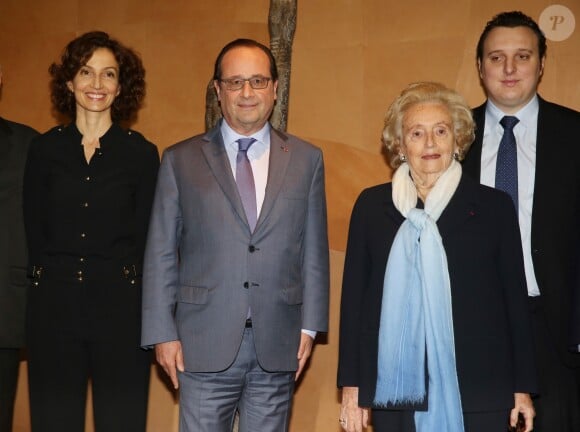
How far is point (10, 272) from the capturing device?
3412mm

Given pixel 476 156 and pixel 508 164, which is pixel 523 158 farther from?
pixel 476 156

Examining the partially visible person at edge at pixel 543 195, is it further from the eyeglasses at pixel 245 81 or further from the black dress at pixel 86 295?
the black dress at pixel 86 295

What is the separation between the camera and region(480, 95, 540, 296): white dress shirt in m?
3.28

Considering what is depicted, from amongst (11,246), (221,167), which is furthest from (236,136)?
(11,246)

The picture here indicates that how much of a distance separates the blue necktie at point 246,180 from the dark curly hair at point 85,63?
0.68 m

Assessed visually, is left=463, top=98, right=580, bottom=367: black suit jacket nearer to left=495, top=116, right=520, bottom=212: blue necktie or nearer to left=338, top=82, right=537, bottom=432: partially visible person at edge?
left=495, top=116, right=520, bottom=212: blue necktie

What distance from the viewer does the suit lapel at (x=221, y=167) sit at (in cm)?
299

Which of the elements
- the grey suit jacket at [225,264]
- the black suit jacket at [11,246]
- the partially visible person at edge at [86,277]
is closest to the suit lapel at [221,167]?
the grey suit jacket at [225,264]

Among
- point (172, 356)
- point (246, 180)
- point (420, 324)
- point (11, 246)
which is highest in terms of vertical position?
point (246, 180)

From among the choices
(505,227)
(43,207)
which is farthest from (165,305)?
(505,227)

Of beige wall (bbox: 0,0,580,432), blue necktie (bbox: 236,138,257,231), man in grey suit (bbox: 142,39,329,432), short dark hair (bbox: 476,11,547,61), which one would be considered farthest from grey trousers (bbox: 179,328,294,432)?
short dark hair (bbox: 476,11,547,61)

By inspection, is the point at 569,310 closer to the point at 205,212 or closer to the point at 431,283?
the point at 431,283

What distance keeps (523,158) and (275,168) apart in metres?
1.05

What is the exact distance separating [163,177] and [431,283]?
105 centimetres
